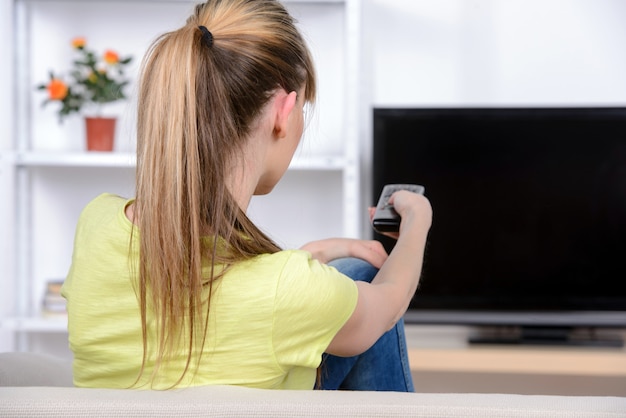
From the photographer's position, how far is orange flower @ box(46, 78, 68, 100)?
253cm

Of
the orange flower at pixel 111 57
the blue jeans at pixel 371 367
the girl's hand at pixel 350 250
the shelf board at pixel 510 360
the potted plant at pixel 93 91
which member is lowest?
the shelf board at pixel 510 360

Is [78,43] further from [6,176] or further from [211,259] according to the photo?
[211,259]

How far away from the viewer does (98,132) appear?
254cm

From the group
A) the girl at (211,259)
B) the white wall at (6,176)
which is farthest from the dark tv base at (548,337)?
the girl at (211,259)

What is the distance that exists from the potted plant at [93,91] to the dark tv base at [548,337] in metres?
1.24

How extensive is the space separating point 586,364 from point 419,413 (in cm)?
186

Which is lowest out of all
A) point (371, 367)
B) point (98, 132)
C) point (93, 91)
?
point (371, 367)

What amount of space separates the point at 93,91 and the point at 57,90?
103 mm

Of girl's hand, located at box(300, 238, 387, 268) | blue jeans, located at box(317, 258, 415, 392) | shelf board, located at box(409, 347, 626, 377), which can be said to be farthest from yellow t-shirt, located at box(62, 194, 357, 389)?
shelf board, located at box(409, 347, 626, 377)

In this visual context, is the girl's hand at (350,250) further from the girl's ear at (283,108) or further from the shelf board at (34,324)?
the shelf board at (34,324)

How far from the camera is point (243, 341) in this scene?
92 cm

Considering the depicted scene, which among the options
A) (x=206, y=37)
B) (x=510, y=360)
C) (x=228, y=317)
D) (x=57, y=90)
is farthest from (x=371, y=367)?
(x=57, y=90)

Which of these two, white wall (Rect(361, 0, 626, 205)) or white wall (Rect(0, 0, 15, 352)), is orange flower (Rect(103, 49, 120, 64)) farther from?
white wall (Rect(361, 0, 626, 205))

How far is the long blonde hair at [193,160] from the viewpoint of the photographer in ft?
3.02
